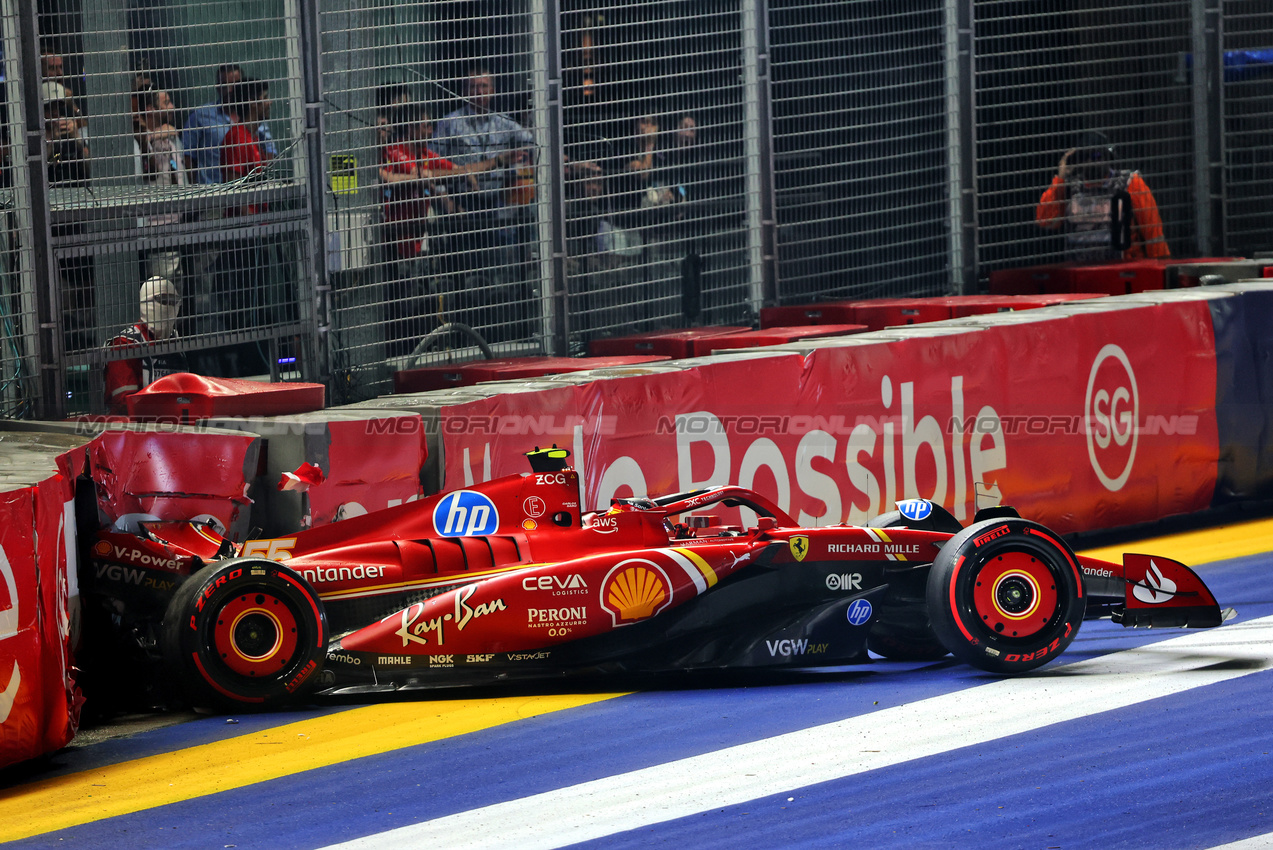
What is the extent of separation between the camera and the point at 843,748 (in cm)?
622

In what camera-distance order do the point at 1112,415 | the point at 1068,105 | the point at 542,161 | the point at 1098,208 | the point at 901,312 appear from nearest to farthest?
the point at 1112,415 < the point at 542,161 < the point at 901,312 < the point at 1068,105 < the point at 1098,208

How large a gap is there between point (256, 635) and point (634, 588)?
5.25 ft

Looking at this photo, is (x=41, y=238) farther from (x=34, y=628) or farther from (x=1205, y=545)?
(x=1205, y=545)

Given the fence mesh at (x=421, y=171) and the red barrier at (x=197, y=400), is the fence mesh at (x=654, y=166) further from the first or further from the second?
the red barrier at (x=197, y=400)

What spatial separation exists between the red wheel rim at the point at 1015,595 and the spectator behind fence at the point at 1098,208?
26.6 feet

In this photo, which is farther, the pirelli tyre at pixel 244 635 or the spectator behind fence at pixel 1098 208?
the spectator behind fence at pixel 1098 208

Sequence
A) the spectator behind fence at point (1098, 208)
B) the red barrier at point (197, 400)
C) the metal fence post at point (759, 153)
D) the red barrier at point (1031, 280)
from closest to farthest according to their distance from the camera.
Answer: the red barrier at point (197, 400)
the metal fence post at point (759, 153)
the red barrier at point (1031, 280)
the spectator behind fence at point (1098, 208)

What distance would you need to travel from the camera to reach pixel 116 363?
9.51 meters

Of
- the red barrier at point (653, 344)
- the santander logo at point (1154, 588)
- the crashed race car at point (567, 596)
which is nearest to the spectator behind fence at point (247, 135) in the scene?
the red barrier at point (653, 344)

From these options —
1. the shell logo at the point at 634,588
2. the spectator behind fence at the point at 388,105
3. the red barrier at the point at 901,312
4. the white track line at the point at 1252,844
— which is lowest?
the white track line at the point at 1252,844

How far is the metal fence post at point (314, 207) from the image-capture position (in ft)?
33.5

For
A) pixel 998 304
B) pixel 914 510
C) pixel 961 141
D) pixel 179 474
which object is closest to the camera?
pixel 914 510

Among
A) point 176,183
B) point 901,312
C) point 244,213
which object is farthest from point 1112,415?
point 176,183

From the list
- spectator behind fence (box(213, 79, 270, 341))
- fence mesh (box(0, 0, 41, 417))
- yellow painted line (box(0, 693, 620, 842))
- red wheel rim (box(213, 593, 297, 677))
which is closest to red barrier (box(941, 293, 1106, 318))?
spectator behind fence (box(213, 79, 270, 341))
